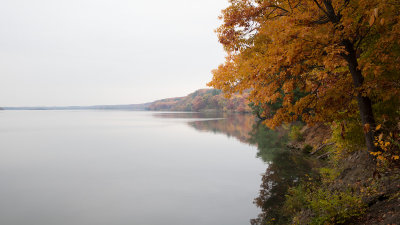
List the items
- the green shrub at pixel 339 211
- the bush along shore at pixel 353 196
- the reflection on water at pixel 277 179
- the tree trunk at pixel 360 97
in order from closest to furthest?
the bush along shore at pixel 353 196 < the green shrub at pixel 339 211 < the tree trunk at pixel 360 97 < the reflection on water at pixel 277 179

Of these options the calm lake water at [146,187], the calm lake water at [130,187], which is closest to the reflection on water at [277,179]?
the calm lake water at [146,187]

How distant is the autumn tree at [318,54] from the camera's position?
768 cm

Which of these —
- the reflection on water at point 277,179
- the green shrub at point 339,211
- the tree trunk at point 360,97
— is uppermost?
the tree trunk at point 360,97

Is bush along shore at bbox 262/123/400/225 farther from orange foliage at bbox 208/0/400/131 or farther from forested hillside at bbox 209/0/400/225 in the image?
orange foliage at bbox 208/0/400/131

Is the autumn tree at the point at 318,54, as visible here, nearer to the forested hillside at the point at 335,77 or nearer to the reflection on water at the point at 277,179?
the forested hillside at the point at 335,77

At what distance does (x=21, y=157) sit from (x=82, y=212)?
20.8m

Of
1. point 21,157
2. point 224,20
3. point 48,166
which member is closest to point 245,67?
point 224,20

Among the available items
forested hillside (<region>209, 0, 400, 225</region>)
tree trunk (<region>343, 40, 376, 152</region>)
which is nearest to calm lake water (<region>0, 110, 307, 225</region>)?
forested hillside (<region>209, 0, 400, 225</region>)

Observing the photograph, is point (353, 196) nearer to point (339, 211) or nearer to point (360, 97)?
point (339, 211)

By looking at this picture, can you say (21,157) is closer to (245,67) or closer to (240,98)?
(245,67)

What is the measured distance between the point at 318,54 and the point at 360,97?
2522 millimetres

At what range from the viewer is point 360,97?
9234 millimetres

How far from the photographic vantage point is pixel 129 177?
2005 cm

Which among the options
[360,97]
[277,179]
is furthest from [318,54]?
[277,179]
